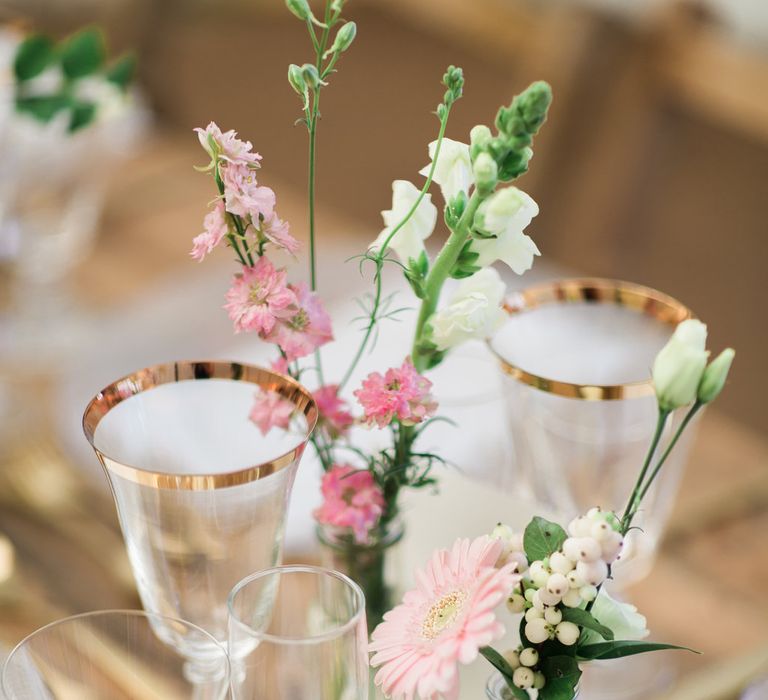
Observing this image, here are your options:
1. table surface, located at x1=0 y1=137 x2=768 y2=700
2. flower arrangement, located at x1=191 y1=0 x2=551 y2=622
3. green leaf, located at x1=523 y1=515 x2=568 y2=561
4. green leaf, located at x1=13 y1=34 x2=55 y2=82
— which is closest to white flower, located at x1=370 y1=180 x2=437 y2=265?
flower arrangement, located at x1=191 y1=0 x2=551 y2=622

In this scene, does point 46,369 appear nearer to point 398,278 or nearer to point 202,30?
point 398,278

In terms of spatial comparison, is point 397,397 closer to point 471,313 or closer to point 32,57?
point 471,313

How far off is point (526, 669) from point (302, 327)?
150 millimetres

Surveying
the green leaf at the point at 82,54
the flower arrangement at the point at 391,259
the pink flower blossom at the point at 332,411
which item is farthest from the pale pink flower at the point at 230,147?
the green leaf at the point at 82,54

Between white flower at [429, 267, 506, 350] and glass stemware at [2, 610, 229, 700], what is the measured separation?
146 millimetres

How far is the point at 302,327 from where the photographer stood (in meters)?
0.41

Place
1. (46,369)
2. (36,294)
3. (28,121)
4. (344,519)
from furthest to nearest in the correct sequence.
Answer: (36,294) → (46,369) → (28,121) → (344,519)

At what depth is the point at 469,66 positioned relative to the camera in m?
2.15

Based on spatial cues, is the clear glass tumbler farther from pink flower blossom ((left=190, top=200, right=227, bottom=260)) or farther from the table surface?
the table surface

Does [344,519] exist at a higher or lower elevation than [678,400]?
lower

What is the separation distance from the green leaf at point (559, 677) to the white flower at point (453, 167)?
0.57ft

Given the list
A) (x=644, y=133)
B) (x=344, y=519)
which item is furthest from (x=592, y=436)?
(x=644, y=133)

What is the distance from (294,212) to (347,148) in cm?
101

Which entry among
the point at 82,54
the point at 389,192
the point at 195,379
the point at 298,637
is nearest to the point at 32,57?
the point at 82,54
